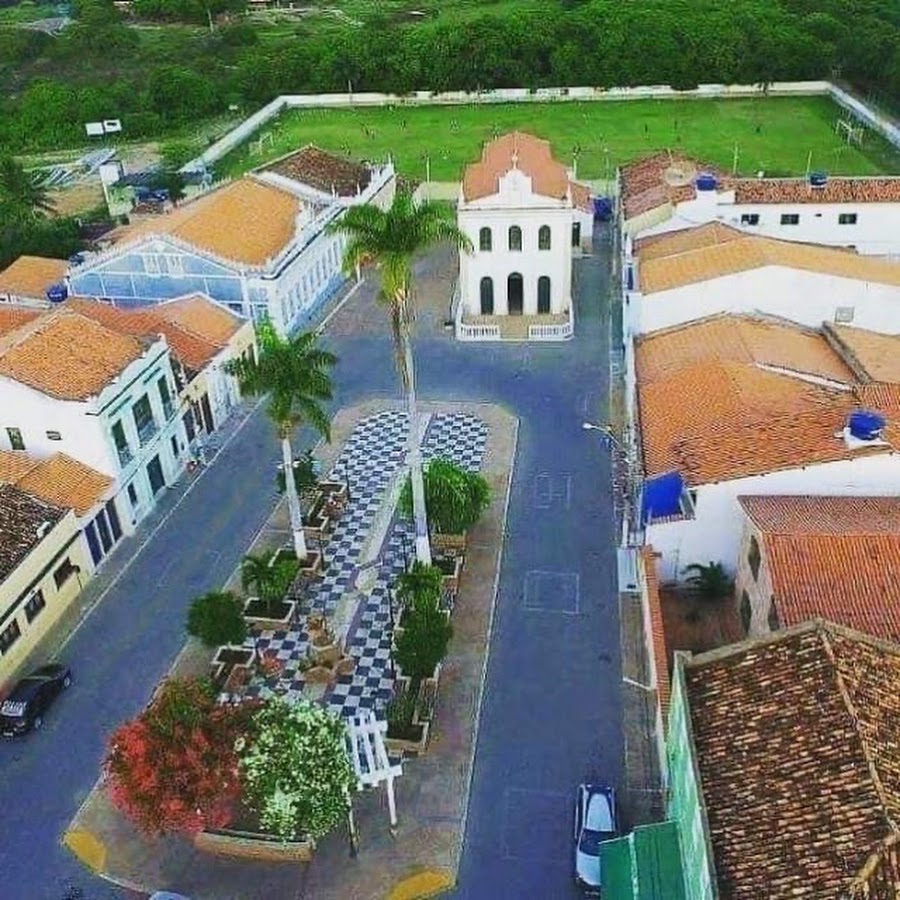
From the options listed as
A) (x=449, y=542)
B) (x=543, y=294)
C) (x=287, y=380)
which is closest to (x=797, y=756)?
(x=449, y=542)

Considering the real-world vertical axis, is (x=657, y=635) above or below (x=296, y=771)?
below

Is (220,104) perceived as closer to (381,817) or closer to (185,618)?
(185,618)

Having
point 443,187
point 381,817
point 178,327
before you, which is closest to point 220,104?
point 443,187

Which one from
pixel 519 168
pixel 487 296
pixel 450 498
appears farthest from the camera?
pixel 487 296

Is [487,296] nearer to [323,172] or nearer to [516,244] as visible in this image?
[516,244]

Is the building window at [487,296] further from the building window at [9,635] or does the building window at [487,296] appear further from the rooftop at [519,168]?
the building window at [9,635]

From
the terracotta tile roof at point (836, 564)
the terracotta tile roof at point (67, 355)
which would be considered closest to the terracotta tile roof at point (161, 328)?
the terracotta tile roof at point (67, 355)

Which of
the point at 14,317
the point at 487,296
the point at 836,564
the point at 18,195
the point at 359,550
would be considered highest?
the point at 836,564
